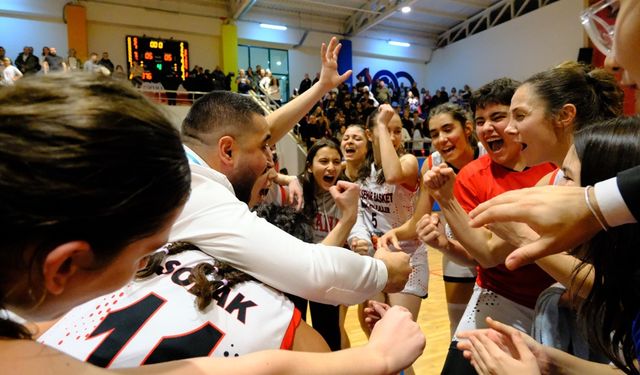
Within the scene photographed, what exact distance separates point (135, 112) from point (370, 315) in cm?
100

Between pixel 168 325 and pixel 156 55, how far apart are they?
48.4ft

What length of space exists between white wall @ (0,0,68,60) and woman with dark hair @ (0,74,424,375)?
14595 millimetres

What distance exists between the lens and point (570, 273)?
1376mm

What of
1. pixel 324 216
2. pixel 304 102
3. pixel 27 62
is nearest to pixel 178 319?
pixel 304 102

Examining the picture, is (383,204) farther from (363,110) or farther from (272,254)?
(363,110)

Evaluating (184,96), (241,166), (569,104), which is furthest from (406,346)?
(184,96)

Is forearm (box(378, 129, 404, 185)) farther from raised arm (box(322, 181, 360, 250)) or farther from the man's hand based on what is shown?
the man's hand

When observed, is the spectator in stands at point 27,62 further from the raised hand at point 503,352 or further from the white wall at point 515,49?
the white wall at point 515,49

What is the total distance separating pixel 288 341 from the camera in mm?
1002

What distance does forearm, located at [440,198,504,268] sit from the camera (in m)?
1.71

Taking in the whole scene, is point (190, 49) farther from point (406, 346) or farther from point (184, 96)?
point (406, 346)

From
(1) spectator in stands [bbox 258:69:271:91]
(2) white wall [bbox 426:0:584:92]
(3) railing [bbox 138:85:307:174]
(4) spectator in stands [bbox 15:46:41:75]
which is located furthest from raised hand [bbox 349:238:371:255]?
(2) white wall [bbox 426:0:584:92]

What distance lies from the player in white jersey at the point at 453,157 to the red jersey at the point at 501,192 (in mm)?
618

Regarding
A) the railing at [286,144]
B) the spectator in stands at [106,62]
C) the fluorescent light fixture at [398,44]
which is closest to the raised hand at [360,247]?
the railing at [286,144]
